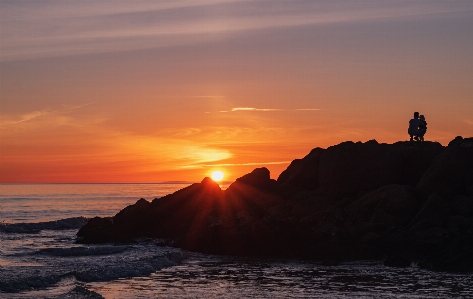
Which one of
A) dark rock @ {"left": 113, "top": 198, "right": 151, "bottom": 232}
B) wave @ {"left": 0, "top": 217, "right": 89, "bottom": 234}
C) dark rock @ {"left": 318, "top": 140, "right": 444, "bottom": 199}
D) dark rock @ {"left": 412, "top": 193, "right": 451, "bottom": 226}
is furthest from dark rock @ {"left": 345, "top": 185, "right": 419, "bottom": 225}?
wave @ {"left": 0, "top": 217, "right": 89, "bottom": 234}

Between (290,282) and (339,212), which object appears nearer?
(290,282)

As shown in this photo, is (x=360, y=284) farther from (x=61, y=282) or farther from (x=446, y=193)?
(x=446, y=193)

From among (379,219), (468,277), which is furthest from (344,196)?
(468,277)

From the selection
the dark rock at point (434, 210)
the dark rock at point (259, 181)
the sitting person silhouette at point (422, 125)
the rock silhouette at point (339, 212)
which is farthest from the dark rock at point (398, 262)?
the sitting person silhouette at point (422, 125)

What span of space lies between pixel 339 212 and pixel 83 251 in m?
13.3

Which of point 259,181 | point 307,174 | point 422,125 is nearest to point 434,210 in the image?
point 422,125

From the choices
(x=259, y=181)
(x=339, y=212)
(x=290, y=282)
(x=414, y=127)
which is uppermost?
(x=414, y=127)

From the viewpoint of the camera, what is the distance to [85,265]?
2806 cm

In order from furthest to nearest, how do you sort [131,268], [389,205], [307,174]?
[307,174] → [389,205] → [131,268]

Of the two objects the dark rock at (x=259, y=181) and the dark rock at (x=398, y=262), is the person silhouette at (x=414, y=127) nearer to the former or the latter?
the dark rock at (x=259, y=181)

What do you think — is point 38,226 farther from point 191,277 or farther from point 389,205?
point 389,205

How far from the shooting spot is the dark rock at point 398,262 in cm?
2589

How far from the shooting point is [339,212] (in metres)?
31.5

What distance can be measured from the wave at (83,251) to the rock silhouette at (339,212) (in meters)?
2.79
